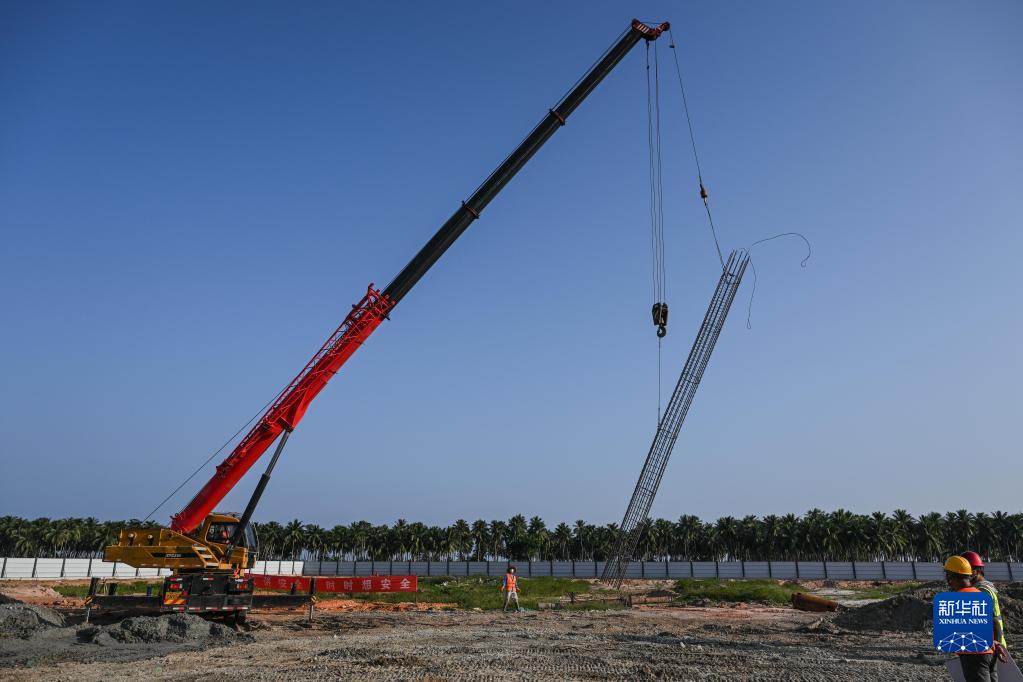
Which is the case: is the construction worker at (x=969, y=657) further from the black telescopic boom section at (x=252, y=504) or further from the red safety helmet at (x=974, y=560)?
the black telescopic boom section at (x=252, y=504)

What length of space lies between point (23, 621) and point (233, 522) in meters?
5.84

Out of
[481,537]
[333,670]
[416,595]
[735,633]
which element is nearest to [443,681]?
[333,670]

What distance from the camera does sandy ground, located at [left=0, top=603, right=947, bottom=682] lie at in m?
12.1

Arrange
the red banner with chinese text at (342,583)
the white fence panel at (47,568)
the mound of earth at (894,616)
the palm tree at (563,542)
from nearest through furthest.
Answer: the mound of earth at (894,616)
the red banner with chinese text at (342,583)
the white fence panel at (47,568)
the palm tree at (563,542)

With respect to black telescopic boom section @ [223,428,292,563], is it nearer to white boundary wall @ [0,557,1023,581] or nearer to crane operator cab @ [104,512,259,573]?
crane operator cab @ [104,512,259,573]

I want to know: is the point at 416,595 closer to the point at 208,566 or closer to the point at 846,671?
the point at 208,566

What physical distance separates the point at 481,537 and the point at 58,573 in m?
72.6

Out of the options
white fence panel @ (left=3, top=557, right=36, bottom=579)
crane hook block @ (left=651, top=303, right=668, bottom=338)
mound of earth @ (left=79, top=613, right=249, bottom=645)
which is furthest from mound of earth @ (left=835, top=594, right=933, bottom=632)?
white fence panel @ (left=3, top=557, right=36, bottom=579)

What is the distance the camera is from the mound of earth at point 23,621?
17.4 meters

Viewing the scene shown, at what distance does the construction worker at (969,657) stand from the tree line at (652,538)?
88.2 meters

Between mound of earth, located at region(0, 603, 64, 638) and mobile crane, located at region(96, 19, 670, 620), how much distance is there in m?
1.69

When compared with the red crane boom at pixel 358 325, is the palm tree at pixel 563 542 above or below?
below

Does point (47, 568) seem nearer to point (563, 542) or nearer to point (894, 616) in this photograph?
point (894, 616)

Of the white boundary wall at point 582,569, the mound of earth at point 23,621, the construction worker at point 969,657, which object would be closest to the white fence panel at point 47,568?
the white boundary wall at point 582,569
